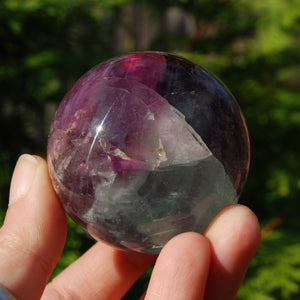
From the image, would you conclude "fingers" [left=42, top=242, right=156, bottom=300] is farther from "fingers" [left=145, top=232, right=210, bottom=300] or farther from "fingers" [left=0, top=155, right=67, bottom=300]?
"fingers" [left=145, top=232, right=210, bottom=300]

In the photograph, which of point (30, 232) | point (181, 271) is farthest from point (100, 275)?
point (181, 271)

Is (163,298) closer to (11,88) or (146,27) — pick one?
(11,88)

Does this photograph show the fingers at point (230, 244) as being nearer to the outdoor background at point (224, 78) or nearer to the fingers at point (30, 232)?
the fingers at point (30, 232)

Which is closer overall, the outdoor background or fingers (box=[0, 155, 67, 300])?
fingers (box=[0, 155, 67, 300])

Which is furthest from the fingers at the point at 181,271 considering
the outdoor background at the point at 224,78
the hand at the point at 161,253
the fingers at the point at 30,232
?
the outdoor background at the point at 224,78

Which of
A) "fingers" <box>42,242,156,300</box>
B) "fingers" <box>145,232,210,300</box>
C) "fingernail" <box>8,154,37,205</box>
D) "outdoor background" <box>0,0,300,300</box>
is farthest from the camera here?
"outdoor background" <box>0,0,300,300</box>

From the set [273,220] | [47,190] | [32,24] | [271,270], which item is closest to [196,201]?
[47,190]

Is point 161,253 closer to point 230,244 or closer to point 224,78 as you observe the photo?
point 230,244

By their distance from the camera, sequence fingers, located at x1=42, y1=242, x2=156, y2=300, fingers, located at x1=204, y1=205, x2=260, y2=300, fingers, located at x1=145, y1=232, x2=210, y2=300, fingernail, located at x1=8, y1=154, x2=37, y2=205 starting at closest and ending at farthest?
fingers, located at x1=145, y1=232, x2=210, y2=300, fingers, located at x1=204, y1=205, x2=260, y2=300, fingernail, located at x1=8, y1=154, x2=37, y2=205, fingers, located at x1=42, y1=242, x2=156, y2=300

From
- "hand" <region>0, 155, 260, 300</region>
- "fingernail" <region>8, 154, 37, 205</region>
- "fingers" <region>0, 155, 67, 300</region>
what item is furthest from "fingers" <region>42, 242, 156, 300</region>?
"fingernail" <region>8, 154, 37, 205</region>
